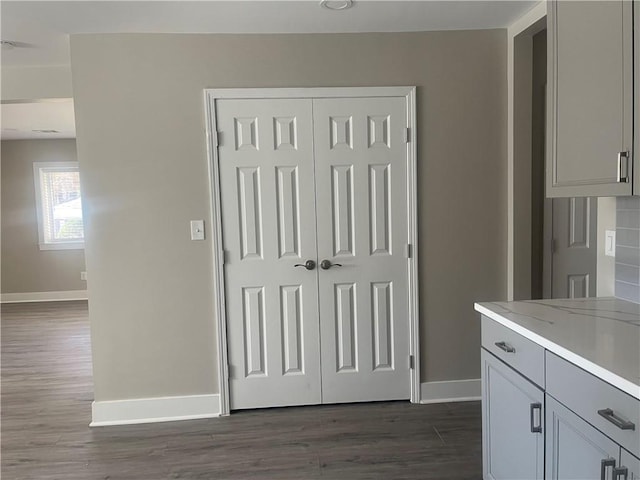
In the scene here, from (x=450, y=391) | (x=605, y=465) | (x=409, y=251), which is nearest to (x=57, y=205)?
(x=409, y=251)

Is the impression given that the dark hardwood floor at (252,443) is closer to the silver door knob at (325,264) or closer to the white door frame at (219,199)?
the white door frame at (219,199)

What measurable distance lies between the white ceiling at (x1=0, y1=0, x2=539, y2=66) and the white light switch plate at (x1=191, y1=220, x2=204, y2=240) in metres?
1.17

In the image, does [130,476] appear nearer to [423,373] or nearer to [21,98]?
[423,373]

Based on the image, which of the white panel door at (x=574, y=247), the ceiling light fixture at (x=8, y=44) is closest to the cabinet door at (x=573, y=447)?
the white panel door at (x=574, y=247)

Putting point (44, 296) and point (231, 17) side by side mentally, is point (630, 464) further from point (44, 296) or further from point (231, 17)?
point (44, 296)

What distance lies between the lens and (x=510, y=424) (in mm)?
1961

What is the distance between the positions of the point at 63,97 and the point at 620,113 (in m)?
3.68

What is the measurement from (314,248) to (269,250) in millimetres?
295

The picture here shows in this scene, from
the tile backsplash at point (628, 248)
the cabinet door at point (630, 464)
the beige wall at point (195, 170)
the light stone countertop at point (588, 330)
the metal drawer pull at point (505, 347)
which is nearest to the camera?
the cabinet door at point (630, 464)

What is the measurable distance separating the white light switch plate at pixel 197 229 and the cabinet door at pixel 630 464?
8.20 ft

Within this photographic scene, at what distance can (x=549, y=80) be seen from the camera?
7.16ft

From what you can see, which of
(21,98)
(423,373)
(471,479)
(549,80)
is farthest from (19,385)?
(549,80)

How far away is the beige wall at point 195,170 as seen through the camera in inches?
121

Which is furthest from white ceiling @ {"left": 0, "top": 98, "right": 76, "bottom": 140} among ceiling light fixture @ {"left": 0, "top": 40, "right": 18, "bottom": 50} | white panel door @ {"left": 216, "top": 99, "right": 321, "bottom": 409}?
white panel door @ {"left": 216, "top": 99, "right": 321, "bottom": 409}
